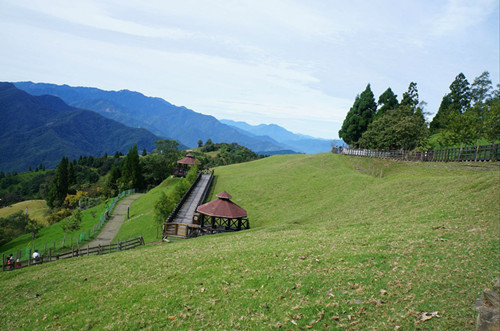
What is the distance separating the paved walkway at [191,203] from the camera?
30.5 metres

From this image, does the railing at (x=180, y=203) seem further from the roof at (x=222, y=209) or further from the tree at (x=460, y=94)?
the tree at (x=460, y=94)

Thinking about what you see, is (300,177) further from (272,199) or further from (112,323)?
(112,323)

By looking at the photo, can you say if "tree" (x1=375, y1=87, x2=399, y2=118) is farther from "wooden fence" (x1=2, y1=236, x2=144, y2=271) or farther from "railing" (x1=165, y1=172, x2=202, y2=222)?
"wooden fence" (x1=2, y1=236, x2=144, y2=271)

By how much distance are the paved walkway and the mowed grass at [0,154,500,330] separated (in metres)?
13.3

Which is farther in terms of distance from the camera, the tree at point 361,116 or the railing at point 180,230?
the tree at point 361,116

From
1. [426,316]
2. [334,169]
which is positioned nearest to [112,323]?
[426,316]

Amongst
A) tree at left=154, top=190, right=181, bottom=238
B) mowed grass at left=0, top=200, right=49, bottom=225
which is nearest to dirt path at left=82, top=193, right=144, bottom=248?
tree at left=154, top=190, right=181, bottom=238

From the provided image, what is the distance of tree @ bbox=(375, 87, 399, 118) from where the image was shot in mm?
65244

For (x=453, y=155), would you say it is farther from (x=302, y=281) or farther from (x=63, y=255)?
(x=63, y=255)

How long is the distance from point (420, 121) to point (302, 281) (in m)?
49.6

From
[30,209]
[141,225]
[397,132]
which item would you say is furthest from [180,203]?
[30,209]

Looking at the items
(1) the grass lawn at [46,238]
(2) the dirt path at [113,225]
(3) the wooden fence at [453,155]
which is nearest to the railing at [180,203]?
(2) the dirt path at [113,225]

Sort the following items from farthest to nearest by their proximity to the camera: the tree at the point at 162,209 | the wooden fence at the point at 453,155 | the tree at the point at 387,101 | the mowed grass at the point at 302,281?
the tree at the point at 387,101
the tree at the point at 162,209
the wooden fence at the point at 453,155
the mowed grass at the point at 302,281

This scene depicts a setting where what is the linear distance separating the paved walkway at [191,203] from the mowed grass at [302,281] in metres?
13.3
